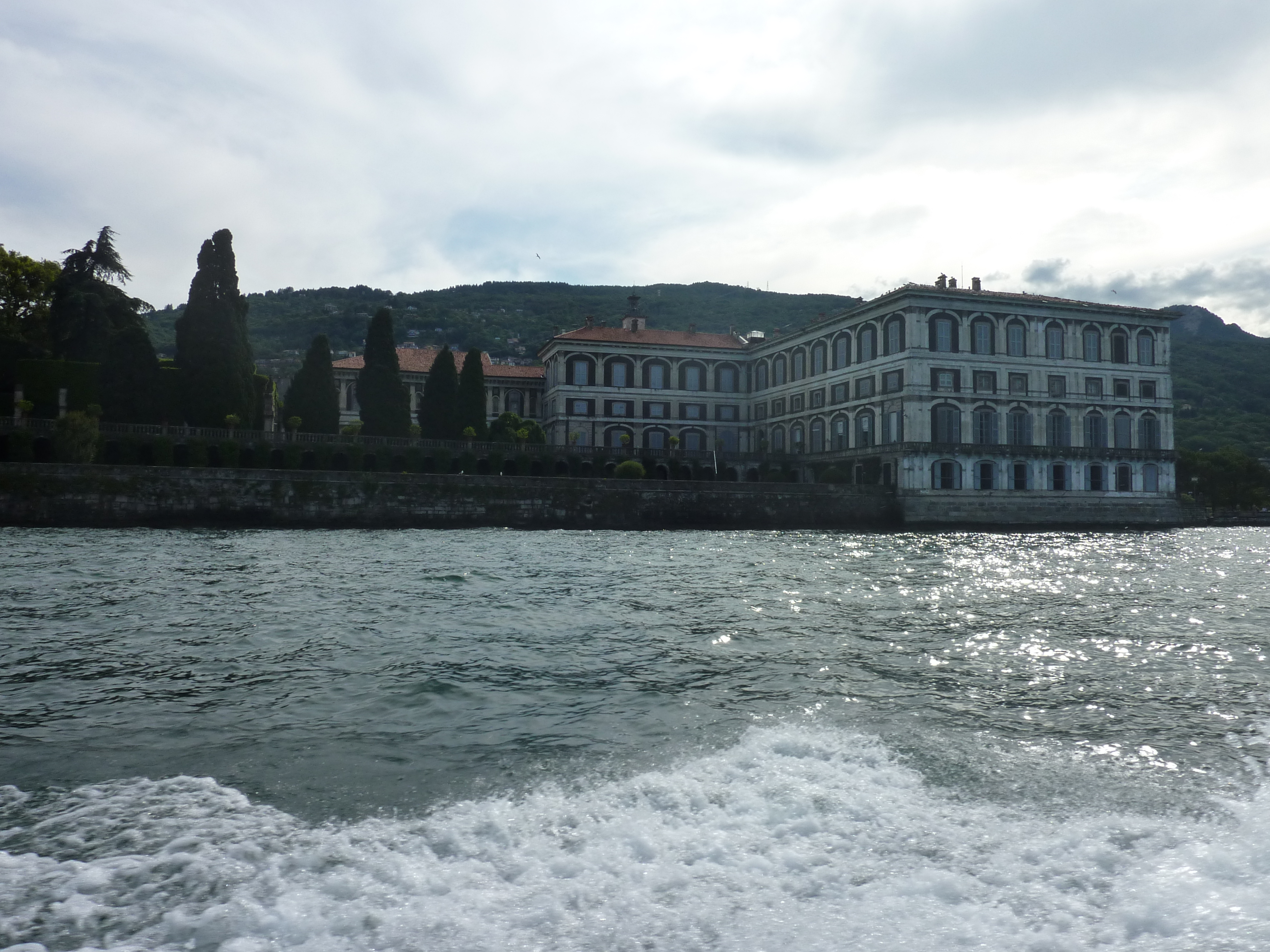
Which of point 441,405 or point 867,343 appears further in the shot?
point 867,343

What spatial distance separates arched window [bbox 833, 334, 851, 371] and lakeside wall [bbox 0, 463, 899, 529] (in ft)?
50.2

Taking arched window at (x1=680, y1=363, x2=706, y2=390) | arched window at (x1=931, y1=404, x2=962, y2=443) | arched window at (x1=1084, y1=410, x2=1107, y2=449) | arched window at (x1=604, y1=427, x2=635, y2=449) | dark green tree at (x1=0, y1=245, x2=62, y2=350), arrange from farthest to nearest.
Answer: arched window at (x1=680, y1=363, x2=706, y2=390)
arched window at (x1=604, y1=427, x2=635, y2=449)
arched window at (x1=1084, y1=410, x2=1107, y2=449)
arched window at (x1=931, y1=404, x2=962, y2=443)
dark green tree at (x1=0, y1=245, x2=62, y2=350)

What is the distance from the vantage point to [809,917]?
430cm

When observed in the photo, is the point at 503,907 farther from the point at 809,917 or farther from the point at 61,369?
the point at 61,369

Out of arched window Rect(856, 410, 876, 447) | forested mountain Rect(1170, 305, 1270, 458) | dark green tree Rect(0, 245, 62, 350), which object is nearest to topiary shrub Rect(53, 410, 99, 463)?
dark green tree Rect(0, 245, 62, 350)

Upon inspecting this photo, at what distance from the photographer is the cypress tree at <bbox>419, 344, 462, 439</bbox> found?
57531 millimetres

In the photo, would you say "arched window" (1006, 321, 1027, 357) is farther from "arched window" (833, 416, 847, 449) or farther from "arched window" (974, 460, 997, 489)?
"arched window" (833, 416, 847, 449)

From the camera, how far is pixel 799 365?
2771 inches

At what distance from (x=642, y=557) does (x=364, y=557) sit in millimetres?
7072

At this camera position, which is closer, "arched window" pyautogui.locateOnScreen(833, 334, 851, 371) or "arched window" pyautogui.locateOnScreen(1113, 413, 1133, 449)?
"arched window" pyautogui.locateOnScreen(1113, 413, 1133, 449)

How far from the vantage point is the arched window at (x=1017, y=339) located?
60.6 m

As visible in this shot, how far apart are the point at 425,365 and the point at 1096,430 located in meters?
50.9

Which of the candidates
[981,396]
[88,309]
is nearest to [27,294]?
[88,309]

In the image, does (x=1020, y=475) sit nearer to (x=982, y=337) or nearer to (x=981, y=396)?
(x=981, y=396)
